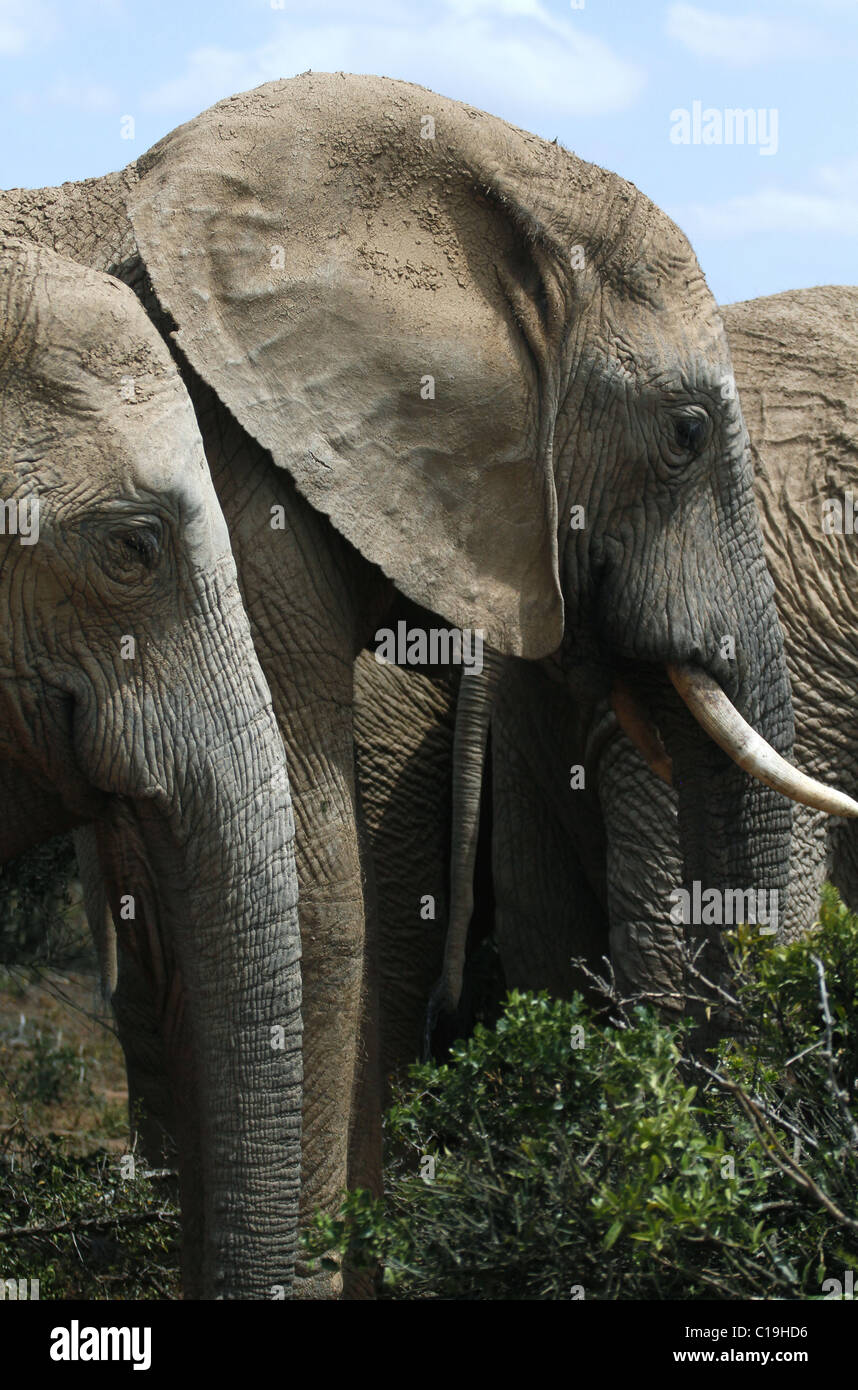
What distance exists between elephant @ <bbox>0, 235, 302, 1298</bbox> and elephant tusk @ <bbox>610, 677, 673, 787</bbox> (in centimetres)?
162

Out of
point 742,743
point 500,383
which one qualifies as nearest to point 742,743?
point 742,743

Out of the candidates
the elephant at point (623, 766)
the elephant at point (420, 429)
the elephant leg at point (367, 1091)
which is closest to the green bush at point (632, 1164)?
the elephant at point (420, 429)

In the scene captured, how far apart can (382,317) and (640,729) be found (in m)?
1.25

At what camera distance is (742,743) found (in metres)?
4.91

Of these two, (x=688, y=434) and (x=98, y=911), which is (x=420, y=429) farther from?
(x=98, y=911)

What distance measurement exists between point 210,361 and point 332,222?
17.9 inches

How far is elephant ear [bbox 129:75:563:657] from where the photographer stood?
431 cm

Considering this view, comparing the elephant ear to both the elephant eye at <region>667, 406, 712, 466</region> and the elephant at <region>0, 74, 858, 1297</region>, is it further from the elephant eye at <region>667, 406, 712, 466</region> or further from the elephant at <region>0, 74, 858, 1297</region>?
the elephant eye at <region>667, 406, 712, 466</region>

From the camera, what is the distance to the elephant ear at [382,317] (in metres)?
4.31

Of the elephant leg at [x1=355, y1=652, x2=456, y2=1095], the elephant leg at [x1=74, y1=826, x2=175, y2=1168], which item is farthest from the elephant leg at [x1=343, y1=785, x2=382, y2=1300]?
the elephant leg at [x1=355, y1=652, x2=456, y2=1095]

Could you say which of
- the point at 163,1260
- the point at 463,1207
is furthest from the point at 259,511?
the point at 163,1260

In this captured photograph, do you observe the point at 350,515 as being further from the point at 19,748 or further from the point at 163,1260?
the point at 163,1260

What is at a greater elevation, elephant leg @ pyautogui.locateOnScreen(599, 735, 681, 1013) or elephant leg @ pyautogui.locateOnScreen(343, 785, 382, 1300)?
elephant leg @ pyautogui.locateOnScreen(599, 735, 681, 1013)

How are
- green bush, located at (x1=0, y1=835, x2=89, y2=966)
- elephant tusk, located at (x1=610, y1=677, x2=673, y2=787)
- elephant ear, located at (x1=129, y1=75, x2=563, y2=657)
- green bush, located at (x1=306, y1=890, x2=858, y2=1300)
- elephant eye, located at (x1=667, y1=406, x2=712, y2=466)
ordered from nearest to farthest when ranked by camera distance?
1. green bush, located at (x1=306, y1=890, x2=858, y2=1300)
2. elephant ear, located at (x1=129, y1=75, x2=563, y2=657)
3. elephant eye, located at (x1=667, y1=406, x2=712, y2=466)
4. elephant tusk, located at (x1=610, y1=677, x2=673, y2=787)
5. green bush, located at (x1=0, y1=835, x2=89, y2=966)
